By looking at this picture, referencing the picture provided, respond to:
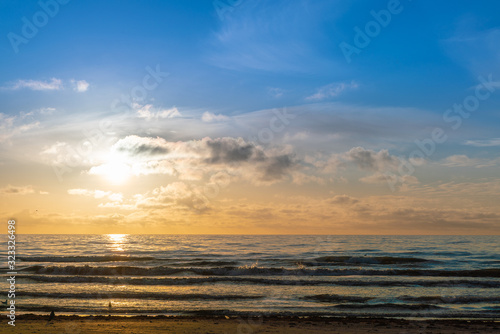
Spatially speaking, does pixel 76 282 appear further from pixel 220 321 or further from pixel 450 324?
pixel 450 324

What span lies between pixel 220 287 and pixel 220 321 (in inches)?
504

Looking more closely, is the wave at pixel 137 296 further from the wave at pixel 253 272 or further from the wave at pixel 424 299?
the wave at pixel 253 272

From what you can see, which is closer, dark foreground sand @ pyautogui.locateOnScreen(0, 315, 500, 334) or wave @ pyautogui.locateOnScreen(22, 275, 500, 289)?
dark foreground sand @ pyautogui.locateOnScreen(0, 315, 500, 334)

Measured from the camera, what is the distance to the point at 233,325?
17906 mm

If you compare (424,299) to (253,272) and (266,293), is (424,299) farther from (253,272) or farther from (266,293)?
(253,272)

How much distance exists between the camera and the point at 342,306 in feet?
77.4

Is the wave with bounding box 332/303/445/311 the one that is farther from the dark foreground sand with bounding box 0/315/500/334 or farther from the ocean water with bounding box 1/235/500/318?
the dark foreground sand with bounding box 0/315/500/334

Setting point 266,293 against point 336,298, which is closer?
point 336,298

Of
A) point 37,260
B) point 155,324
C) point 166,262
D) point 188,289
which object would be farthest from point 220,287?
point 37,260

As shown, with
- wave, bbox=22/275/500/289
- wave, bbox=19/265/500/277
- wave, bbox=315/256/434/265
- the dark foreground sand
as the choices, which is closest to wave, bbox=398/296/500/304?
wave, bbox=22/275/500/289

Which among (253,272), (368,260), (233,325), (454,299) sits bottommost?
(368,260)

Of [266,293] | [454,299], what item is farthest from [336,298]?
[454,299]

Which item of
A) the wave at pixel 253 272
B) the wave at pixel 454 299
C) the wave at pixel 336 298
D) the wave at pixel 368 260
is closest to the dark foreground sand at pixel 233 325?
the wave at pixel 336 298

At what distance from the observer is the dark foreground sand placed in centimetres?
1673
